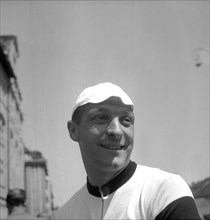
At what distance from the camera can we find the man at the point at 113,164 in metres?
1.30

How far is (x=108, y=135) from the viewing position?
134cm

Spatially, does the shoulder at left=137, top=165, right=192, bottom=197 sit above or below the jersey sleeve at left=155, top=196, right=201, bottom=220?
above

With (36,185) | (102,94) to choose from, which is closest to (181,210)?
(102,94)

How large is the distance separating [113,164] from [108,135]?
0.09 metres

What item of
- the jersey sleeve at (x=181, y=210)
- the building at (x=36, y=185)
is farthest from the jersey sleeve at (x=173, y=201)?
the building at (x=36, y=185)

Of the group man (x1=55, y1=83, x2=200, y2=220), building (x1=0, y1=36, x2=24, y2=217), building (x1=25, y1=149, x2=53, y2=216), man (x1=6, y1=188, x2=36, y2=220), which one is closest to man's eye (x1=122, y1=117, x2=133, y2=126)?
man (x1=55, y1=83, x2=200, y2=220)

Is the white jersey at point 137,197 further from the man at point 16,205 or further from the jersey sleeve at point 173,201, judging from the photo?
the man at point 16,205

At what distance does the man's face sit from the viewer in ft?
4.41

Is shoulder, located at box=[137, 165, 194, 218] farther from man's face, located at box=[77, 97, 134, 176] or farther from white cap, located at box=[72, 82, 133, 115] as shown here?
white cap, located at box=[72, 82, 133, 115]

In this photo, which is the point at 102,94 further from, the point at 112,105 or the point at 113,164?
the point at 113,164

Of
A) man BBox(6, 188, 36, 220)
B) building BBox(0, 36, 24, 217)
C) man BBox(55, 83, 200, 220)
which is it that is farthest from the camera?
building BBox(0, 36, 24, 217)

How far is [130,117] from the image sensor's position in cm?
140

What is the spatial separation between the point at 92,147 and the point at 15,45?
26.2 m

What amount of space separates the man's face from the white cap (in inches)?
0.6
